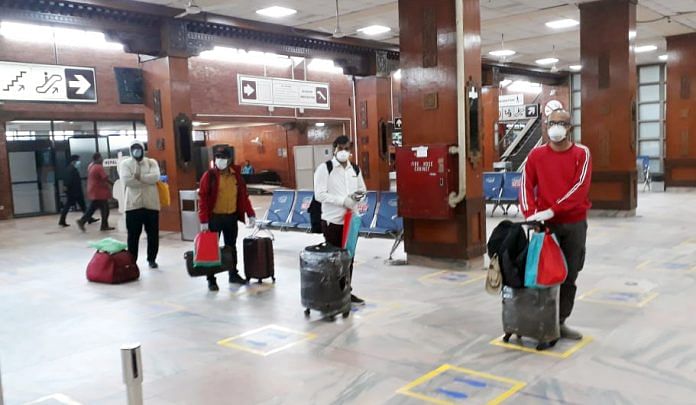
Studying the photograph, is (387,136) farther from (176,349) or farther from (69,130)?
(176,349)

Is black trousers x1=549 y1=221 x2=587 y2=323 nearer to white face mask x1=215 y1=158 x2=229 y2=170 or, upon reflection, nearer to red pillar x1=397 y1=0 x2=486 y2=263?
red pillar x1=397 y1=0 x2=486 y2=263

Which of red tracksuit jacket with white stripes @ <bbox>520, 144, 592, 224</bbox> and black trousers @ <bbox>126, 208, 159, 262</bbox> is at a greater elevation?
red tracksuit jacket with white stripes @ <bbox>520, 144, 592, 224</bbox>

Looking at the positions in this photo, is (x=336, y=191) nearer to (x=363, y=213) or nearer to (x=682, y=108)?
(x=363, y=213)

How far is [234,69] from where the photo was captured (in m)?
17.9

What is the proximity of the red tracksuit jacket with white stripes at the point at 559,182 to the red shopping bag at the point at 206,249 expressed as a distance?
3.25m

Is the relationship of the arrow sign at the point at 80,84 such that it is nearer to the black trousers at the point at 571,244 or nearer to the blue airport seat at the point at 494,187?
the blue airport seat at the point at 494,187

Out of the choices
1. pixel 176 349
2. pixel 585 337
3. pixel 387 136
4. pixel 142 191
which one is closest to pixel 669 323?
pixel 585 337

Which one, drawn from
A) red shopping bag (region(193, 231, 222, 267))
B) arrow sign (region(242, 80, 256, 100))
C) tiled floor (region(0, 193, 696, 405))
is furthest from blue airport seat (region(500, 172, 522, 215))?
red shopping bag (region(193, 231, 222, 267))

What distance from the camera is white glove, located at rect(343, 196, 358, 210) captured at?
211 inches

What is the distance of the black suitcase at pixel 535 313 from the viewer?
4.16m

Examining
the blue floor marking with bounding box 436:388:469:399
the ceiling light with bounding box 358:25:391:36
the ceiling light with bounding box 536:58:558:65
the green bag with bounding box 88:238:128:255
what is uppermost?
the ceiling light with bounding box 536:58:558:65

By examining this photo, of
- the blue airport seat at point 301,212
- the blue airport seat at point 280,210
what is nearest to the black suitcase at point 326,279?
the blue airport seat at point 301,212

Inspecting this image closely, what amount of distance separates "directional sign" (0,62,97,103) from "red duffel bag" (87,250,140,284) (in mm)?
3531

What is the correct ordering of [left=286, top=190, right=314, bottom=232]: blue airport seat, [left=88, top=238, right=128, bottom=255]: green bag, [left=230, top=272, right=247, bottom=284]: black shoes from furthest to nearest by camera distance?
[left=286, top=190, right=314, bottom=232]: blue airport seat < [left=88, top=238, right=128, bottom=255]: green bag < [left=230, top=272, right=247, bottom=284]: black shoes
